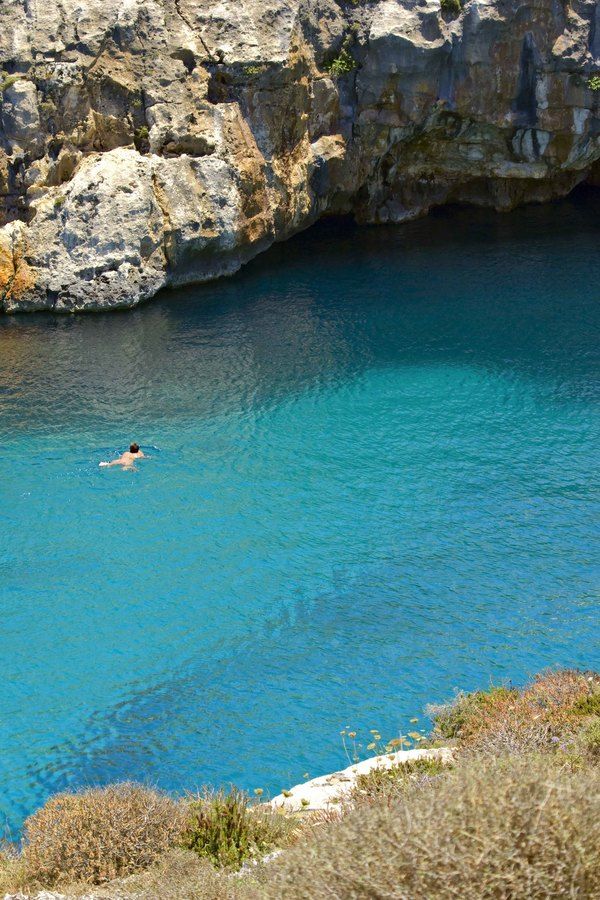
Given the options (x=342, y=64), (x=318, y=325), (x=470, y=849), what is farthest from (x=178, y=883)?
(x=342, y=64)

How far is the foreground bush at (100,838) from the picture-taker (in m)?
9.02

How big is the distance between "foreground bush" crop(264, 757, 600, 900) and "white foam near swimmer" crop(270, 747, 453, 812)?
11.5ft

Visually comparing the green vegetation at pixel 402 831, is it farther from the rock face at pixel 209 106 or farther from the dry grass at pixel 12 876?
the rock face at pixel 209 106

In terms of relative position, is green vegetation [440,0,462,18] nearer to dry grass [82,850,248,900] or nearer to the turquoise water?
the turquoise water

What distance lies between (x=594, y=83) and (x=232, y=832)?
30928mm

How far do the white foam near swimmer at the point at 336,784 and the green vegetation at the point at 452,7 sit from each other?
91.1 feet

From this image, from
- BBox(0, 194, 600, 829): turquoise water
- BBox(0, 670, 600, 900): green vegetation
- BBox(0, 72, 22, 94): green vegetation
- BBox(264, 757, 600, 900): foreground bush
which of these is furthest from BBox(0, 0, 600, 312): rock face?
BBox(264, 757, 600, 900): foreground bush

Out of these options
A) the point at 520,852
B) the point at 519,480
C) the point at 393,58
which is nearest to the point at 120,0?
the point at 393,58

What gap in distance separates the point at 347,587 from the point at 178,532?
13.1 feet

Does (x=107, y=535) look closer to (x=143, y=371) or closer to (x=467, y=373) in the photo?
(x=143, y=371)

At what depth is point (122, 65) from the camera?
101ft

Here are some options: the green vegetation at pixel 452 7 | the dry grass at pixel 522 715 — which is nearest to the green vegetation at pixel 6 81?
the green vegetation at pixel 452 7

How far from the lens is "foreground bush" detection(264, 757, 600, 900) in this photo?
6215 millimetres

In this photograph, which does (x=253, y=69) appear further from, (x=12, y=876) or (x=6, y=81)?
(x=12, y=876)
